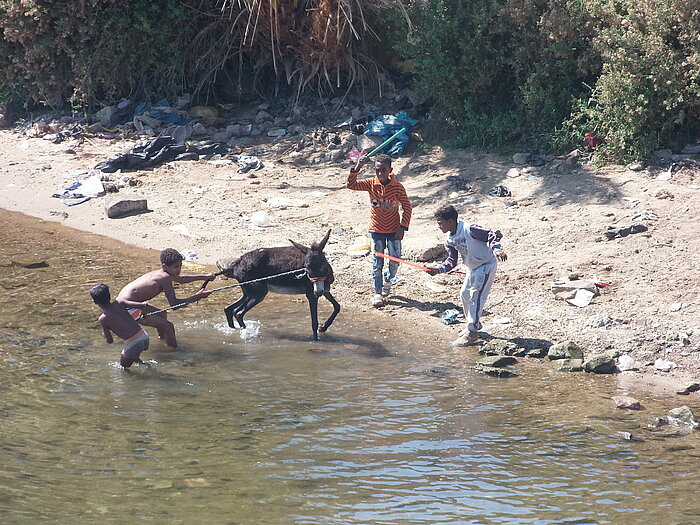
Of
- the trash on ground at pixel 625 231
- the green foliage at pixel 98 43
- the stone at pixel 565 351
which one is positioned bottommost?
the stone at pixel 565 351

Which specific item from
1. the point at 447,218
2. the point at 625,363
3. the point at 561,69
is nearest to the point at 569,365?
the point at 625,363

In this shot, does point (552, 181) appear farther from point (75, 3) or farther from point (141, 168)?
point (75, 3)

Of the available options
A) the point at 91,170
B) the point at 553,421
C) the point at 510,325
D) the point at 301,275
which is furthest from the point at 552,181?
the point at 91,170

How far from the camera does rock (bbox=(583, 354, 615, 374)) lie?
8055mm

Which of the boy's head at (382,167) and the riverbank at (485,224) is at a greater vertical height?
the boy's head at (382,167)

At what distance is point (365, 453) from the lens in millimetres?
6477

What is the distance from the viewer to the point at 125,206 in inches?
516

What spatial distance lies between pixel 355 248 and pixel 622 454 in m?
5.64

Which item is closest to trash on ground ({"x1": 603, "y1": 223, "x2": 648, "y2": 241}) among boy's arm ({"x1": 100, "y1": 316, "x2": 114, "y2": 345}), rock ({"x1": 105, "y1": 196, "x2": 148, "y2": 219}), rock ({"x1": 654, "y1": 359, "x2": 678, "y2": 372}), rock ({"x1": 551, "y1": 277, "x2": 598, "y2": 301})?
rock ({"x1": 551, "y1": 277, "x2": 598, "y2": 301})

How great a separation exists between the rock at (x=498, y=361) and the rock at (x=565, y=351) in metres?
0.39

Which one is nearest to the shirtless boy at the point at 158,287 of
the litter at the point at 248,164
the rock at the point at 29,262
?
the rock at the point at 29,262

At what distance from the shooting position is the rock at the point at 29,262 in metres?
11.5

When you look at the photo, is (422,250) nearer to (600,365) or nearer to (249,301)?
(249,301)

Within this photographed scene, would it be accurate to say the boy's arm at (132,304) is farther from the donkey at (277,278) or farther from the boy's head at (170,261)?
the donkey at (277,278)
